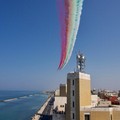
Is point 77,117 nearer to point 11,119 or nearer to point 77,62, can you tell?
point 77,62

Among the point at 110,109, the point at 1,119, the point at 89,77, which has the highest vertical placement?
the point at 89,77

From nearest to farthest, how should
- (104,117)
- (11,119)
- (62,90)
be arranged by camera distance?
(104,117)
(62,90)
(11,119)

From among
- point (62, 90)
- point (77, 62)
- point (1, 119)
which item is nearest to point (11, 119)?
point (1, 119)

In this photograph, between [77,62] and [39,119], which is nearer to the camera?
[77,62]

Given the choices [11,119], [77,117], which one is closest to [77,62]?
[77,117]

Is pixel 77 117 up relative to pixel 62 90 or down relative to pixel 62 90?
down

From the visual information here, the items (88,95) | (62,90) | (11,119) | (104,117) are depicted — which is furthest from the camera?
(11,119)
